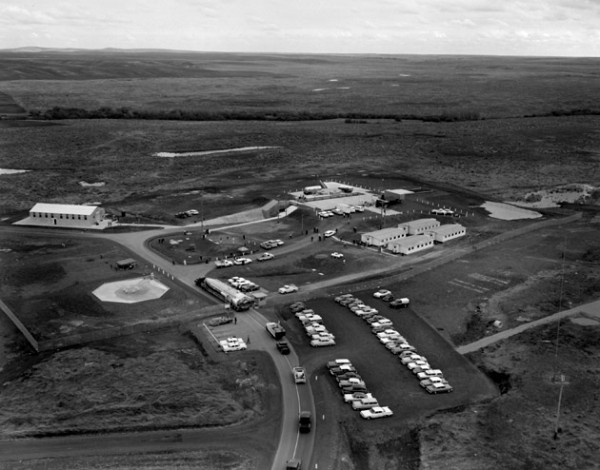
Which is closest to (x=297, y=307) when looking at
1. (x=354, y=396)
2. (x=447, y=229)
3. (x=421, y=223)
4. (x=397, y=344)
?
(x=397, y=344)

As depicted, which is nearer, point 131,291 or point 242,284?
point 131,291

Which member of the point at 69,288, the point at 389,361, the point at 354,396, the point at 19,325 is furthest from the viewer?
the point at 69,288

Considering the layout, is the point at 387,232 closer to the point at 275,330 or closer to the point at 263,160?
the point at 275,330

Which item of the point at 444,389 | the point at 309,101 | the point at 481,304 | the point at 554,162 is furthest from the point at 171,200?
the point at 309,101

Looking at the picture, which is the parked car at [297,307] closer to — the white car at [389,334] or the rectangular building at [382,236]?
the white car at [389,334]

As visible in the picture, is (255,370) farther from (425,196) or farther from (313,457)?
(425,196)

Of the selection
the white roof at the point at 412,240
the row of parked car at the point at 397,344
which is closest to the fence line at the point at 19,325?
the row of parked car at the point at 397,344

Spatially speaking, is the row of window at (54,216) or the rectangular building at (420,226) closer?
the rectangular building at (420,226)
